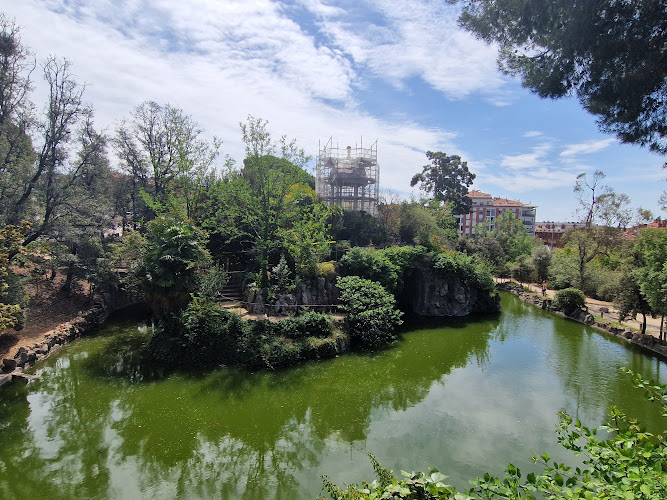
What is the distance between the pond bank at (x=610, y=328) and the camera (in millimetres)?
15533

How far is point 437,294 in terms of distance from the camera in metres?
20.7

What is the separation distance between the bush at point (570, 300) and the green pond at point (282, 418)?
698cm

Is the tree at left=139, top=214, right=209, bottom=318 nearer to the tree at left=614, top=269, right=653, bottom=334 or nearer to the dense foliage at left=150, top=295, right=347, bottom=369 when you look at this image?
the dense foliage at left=150, top=295, right=347, bottom=369

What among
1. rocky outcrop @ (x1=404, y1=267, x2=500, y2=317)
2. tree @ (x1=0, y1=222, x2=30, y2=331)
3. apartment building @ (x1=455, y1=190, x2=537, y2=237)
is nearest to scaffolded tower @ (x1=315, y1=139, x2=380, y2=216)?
rocky outcrop @ (x1=404, y1=267, x2=500, y2=317)

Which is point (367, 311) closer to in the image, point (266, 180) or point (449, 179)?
point (266, 180)

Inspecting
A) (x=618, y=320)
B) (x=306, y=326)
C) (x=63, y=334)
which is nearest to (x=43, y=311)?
(x=63, y=334)

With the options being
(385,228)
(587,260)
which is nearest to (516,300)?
(587,260)

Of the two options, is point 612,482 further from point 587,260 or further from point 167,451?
point 587,260

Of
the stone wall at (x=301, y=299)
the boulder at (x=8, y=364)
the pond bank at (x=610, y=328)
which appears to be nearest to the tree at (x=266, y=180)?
the stone wall at (x=301, y=299)

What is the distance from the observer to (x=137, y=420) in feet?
29.6

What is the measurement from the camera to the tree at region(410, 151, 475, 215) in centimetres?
4097

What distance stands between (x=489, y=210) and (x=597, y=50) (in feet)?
231

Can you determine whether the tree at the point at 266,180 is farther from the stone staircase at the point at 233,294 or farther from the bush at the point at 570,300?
the bush at the point at 570,300

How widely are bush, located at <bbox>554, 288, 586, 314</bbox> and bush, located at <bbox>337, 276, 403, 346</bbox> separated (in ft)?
40.0
